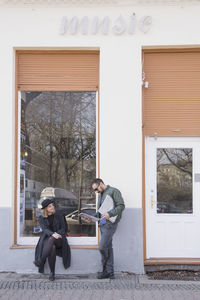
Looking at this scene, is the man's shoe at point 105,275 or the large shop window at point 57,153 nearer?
the man's shoe at point 105,275

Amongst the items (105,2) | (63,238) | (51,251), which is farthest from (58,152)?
(105,2)

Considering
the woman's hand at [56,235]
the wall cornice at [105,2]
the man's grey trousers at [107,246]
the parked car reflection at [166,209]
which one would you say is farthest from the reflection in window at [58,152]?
the wall cornice at [105,2]

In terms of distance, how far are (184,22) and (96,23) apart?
5.36 ft

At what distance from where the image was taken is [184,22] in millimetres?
6801

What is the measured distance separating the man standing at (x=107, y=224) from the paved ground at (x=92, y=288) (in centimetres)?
23

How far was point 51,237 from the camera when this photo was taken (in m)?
6.28

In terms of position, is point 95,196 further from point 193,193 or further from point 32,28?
point 32,28

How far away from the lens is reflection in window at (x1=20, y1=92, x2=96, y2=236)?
7078mm

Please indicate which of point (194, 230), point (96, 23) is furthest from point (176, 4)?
point (194, 230)

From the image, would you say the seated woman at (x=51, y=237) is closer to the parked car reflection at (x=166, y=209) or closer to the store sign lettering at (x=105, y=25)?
the parked car reflection at (x=166, y=209)

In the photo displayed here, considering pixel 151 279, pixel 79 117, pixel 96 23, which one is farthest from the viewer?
pixel 79 117

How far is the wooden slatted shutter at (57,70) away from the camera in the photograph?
7035 mm

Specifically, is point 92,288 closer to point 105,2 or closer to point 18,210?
point 18,210

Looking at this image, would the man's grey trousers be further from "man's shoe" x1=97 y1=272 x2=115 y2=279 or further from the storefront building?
the storefront building
